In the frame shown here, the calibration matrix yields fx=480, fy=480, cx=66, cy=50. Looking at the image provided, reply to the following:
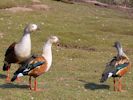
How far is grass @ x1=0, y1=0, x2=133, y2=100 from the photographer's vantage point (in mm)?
14859

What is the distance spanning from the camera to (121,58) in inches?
619

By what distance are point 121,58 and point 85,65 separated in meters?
6.17

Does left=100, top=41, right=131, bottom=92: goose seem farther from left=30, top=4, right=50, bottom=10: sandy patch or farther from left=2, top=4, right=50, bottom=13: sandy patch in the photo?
left=30, top=4, right=50, bottom=10: sandy patch

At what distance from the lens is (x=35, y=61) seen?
46.8 ft

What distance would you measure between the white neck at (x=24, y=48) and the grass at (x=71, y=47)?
38.4 inches

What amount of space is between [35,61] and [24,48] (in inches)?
58.7

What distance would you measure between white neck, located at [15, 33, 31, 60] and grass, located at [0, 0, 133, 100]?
0.98m

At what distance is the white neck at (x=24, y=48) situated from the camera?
1550 centimetres

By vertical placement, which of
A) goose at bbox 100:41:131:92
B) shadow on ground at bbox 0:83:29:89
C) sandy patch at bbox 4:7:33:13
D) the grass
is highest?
goose at bbox 100:41:131:92

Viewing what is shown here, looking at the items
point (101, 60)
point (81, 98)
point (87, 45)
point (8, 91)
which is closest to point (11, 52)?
point (8, 91)

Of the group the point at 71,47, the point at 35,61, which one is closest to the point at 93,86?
the point at 35,61

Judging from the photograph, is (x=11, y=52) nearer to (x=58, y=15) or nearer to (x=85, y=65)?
(x=85, y=65)

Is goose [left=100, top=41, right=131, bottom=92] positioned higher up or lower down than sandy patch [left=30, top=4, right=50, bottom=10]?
higher up

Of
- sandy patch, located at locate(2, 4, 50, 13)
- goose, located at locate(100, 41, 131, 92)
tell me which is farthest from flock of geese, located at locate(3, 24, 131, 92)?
sandy patch, located at locate(2, 4, 50, 13)
